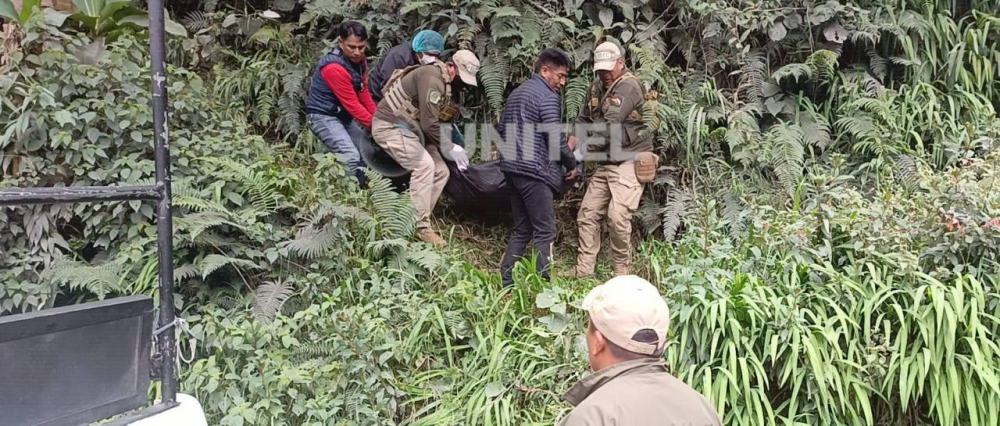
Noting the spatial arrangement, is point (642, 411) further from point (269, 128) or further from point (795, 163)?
point (269, 128)

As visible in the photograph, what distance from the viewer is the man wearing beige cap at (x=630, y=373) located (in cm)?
176

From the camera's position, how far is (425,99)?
16.8ft

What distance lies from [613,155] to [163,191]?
4045 millimetres

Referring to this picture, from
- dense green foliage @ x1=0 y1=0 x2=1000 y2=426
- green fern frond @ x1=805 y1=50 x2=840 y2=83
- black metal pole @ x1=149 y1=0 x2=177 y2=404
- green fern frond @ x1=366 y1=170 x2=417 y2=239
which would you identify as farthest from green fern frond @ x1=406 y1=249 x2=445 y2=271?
green fern frond @ x1=805 y1=50 x2=840 y2=83

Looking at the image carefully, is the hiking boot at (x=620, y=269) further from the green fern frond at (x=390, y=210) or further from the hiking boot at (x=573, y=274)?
the green fern frond at (x=390, y=210)

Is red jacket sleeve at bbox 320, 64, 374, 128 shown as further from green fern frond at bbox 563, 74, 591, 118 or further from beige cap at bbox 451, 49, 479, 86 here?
green fern frond at bbox 563, 74, 591, 118

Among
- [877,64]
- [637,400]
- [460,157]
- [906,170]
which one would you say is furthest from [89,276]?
[877,64]

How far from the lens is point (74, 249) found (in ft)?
14.4

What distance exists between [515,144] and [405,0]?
7.73 feet

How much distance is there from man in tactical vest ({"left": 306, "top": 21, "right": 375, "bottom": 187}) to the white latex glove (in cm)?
73

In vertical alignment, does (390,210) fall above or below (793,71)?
below

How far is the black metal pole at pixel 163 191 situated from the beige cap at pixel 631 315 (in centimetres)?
118

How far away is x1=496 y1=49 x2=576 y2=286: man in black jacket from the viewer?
4.92m

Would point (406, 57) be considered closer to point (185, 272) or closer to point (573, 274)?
point (573, 274)
